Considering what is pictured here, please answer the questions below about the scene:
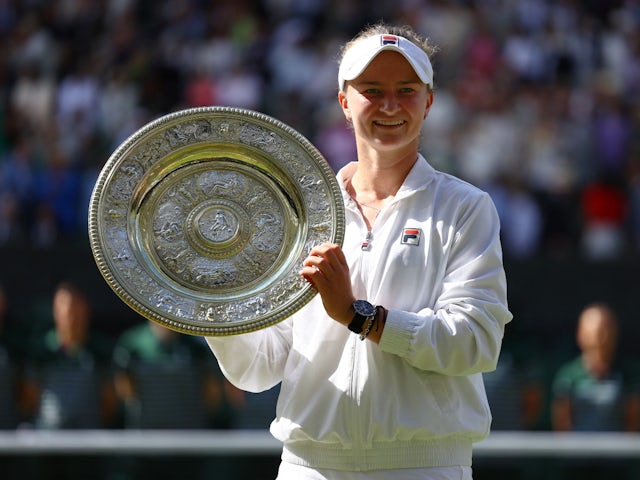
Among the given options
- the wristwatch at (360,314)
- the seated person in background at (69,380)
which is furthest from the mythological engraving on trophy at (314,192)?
the seated person in background at (69,380)

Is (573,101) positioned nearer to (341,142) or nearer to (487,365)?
(341,142)

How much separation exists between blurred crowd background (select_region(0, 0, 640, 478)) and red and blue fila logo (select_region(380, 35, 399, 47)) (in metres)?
6.03

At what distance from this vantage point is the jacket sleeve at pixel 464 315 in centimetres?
329

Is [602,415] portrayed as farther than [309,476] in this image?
Yes

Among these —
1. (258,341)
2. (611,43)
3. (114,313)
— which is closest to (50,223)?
(114,313)

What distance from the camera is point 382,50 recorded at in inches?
136

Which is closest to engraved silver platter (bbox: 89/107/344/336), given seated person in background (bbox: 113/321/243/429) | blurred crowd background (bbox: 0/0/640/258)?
seated person in background (bbox: 113/321/243/429)

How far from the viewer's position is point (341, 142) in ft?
38.2

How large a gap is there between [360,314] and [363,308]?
2 centimetres

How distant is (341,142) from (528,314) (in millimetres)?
2115

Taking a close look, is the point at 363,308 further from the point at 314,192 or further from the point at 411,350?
the point at 314,192

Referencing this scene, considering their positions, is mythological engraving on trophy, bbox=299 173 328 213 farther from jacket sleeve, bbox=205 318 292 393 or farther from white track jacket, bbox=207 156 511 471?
jacket sleeve, bbox=205 318 292 393

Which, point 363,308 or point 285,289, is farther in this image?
point 285,289

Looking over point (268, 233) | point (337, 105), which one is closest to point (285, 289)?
point (268, 233)
